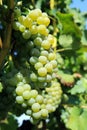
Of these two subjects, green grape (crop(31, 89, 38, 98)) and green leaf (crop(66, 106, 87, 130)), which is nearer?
green grape (crop(31, 89, 38, 98))

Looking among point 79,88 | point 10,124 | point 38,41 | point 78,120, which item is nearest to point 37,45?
point 38,41

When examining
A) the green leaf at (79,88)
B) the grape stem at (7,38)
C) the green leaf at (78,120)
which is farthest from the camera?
the green leaf at (79,88)

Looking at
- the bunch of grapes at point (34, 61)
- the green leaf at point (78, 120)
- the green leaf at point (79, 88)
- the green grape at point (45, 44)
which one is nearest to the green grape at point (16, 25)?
the bunch of grapes at point (34, 61)

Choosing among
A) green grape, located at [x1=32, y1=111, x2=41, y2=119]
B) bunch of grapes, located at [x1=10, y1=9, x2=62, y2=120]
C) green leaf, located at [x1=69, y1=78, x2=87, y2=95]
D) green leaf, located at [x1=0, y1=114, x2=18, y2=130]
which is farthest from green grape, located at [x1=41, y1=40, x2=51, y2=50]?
green leaf, located at [x1=69, y1=78, x2=87, y2=95]

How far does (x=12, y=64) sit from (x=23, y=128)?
4.15 feet

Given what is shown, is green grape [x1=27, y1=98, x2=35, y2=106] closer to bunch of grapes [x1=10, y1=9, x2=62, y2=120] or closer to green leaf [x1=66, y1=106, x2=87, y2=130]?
bunch of grapes [x1=10, y1=9, x2=62, y2=120]

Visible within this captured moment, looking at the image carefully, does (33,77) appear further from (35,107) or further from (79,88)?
(79,88)

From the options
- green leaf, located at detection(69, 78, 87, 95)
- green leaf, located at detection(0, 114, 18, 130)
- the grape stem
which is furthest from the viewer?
green leaf, located at detection(69, 78, 87, 95)

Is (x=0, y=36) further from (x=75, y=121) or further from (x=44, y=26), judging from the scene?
(x=75, y=121)

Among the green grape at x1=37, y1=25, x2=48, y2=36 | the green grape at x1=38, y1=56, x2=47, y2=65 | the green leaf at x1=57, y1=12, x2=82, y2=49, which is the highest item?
the green leaf at x1=57, y1=12, x2=82, y2=49

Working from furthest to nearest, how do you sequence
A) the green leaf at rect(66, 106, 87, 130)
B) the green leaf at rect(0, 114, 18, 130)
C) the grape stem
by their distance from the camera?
the green leaf at rect(66, 106, 87, 130), the green leaf at rect(0, 114, 18, 130), the grape stem

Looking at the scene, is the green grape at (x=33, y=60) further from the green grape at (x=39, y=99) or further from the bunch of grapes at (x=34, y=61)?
the green grape at (x=39, y=99)

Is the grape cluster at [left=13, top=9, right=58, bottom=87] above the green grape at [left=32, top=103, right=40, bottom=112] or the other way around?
above

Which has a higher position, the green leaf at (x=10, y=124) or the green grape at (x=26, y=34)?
the green leaf at (x=10, y=124)
